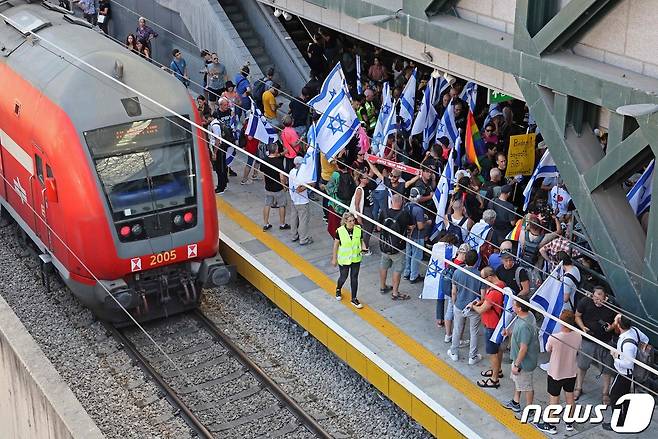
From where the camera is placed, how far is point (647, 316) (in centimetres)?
1214

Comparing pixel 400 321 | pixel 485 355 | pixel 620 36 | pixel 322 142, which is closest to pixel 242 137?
pixel 322 142

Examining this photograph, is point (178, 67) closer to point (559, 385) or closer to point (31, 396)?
point (31, 396)

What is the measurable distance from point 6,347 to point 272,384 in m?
3.31

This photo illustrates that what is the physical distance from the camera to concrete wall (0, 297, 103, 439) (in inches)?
458

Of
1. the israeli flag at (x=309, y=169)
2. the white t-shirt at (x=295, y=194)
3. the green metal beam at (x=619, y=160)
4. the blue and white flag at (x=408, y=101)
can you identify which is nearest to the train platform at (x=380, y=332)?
the white t-shirt at (x=295, y=194)

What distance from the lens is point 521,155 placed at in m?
15.3

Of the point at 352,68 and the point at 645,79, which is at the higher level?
the point at 645,79

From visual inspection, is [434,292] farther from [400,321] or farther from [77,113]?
[77,113]

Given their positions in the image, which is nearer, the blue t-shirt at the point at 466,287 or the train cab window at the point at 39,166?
the blue t-shirt at the point at 466,287

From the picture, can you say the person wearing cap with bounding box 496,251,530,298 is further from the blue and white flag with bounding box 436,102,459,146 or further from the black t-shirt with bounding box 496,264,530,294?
the blue and white flag with bounding box 436,102,459,146

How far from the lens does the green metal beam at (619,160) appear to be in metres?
11.7

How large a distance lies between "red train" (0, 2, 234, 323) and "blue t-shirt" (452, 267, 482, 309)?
10.7 feet

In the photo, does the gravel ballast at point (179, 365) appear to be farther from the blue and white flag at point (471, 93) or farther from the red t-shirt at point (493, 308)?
the blue and white flag at point (471, 93)

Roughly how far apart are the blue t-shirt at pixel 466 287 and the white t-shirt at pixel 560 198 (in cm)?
180
